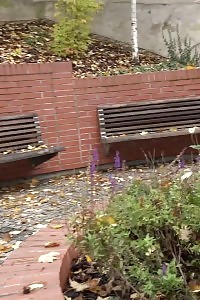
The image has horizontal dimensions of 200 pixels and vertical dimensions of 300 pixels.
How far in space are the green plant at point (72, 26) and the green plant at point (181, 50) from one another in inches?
53.7

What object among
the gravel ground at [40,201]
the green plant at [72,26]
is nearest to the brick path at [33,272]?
the gravel ground at [40,201]

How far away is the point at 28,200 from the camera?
582 centimetres

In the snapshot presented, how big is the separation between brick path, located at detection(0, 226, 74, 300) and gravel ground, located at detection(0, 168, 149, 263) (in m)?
0.75

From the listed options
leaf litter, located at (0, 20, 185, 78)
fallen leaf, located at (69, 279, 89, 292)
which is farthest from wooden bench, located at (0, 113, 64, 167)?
fallen leaf, located at (69, 279, 89, 292)

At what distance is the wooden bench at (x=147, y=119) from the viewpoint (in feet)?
24.0

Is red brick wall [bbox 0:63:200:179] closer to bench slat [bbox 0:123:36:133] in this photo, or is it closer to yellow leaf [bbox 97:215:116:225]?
bench slat [bbox 0:123:36:133]

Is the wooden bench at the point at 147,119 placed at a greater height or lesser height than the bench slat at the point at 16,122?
lesser

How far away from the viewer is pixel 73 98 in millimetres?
7246

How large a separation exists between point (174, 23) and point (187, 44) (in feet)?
1.60

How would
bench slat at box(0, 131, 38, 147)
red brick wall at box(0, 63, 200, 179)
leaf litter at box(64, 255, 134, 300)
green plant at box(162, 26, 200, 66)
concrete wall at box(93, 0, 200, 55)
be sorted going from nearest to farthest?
leaf litter at box(64, 255, 134, 300) → bench slat at box(0, 131, 38, 147) → red brick wall at box(0, 63, 200, 179) → green plant at box(162, 26, 200, 66) → concrete wall at box(93, 0, 200, 55)

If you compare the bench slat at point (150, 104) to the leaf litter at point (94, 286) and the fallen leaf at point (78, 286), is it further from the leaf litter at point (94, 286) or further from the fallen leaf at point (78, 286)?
the fallen leaf at point (78, 286)

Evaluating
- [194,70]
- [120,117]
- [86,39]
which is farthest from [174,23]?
[120,117]

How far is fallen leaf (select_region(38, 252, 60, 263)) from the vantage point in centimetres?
281

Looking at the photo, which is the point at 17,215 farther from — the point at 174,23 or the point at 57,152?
the point at 174,23
